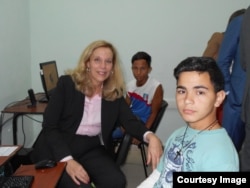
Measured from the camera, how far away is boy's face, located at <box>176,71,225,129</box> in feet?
3.47

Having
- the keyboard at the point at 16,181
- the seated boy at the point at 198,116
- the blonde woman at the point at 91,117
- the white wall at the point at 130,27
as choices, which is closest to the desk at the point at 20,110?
the white wall at the point at 130,27

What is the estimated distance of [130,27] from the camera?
3.33m

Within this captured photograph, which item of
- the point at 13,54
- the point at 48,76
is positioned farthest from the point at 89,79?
the point at 13,54

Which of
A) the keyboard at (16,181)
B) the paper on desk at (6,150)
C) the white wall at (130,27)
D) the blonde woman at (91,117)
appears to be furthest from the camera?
the white wall at (130,27)

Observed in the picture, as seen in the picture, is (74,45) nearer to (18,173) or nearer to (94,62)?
(94,62)

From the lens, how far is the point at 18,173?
1.38 m

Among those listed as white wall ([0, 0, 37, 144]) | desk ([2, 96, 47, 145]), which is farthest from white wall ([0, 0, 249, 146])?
desk ([2, 96, 47, 145])

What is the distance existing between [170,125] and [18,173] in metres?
2.42

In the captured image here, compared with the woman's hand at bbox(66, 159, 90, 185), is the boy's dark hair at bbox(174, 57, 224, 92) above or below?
above

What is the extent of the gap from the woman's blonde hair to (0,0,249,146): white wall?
4.67 ft

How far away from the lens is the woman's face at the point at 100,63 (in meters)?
1.87

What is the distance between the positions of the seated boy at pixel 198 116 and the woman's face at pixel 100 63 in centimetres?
81

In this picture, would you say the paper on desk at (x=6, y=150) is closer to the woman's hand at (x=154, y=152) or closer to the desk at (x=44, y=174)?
the desk at (x=44, y=174)

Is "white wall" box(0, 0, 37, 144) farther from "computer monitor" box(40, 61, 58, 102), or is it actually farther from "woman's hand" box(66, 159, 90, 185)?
"woman's hand" box(66, 159, 90, 185)
